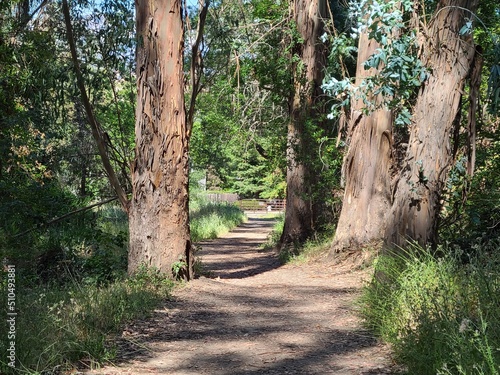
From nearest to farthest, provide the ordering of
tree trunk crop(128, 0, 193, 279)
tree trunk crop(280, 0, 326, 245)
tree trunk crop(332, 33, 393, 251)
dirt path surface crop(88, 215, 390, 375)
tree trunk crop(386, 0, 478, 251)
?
dirt path surface crop(88, 215, 390, 375) < tree trunk crop(386, 0, 478, 251) < tree trunk crop(128, 0, 193, 279) < tree trunk crop(332, 33, 393, 251) < tree trunk crop(280, 0, 326, 245)

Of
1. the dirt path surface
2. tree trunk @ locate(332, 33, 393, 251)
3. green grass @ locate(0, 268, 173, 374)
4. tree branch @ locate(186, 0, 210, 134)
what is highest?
tree branch @ locate(186, 0, 210, 134)

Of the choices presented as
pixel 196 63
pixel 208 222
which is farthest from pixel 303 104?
pixel 208 222

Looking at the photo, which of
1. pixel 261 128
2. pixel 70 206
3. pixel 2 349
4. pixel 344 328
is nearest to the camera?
pixel 2 349

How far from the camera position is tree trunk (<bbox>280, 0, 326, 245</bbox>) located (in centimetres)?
1602

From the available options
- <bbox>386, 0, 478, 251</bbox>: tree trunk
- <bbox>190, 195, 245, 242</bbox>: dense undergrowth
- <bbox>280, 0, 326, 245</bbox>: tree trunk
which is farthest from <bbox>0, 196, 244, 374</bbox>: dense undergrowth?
<bbox>190, 195, 245, 242</bbox>: dense undergrowth

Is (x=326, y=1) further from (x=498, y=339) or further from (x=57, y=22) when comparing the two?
(x=498, y=339)

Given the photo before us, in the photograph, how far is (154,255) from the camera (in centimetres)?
964

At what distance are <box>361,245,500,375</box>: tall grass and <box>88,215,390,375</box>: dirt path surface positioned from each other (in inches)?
12.6

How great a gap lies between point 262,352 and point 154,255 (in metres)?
3.72

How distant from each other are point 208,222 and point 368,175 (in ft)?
46.7

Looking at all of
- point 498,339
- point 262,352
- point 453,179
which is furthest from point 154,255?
point 498,339

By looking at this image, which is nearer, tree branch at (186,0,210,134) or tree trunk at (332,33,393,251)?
tree branch at (186,0,210,134)

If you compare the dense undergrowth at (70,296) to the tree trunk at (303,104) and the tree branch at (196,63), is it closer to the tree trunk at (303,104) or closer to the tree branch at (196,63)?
the tree branch at (196,63)

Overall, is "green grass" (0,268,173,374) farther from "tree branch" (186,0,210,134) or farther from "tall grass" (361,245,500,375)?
"tree branch" (186,0,210,134)
